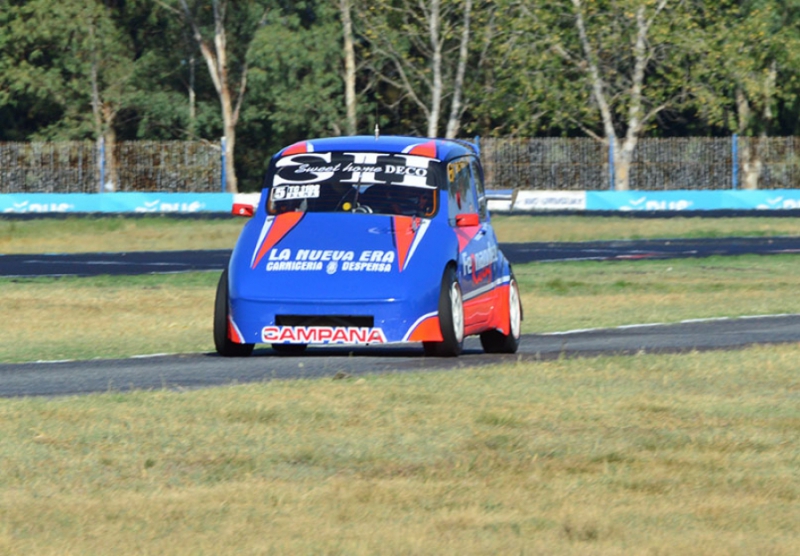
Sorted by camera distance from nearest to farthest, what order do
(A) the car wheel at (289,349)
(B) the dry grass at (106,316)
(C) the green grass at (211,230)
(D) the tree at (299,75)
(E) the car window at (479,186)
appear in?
(A) the car wheel at (289,349)
(E) the car window at (479,186)
(B) the dry grass at (106,316)
(C) the green grass at (211,230)
(D) the tree at (299,75)

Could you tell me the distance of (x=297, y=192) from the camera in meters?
12.9

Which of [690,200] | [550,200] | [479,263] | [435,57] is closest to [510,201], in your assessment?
[550,200]

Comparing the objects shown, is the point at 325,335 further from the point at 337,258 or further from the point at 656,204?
the point at 656,204

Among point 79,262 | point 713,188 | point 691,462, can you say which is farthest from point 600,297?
point 713,188

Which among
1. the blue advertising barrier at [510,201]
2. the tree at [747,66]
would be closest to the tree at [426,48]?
the blue advertising barrier at [510,201]

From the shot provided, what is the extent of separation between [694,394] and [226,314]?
153 inches

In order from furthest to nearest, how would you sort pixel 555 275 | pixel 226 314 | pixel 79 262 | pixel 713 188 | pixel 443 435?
pixel 713 188 < pixel 79 262 < pixel 555 275 < pixel 226 314 < pixel 443 435

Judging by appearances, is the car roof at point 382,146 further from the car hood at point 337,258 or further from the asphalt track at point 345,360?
the asphalt track at point 345,360

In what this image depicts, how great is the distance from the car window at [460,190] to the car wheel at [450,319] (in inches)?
27.5

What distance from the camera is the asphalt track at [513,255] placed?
1064 inches

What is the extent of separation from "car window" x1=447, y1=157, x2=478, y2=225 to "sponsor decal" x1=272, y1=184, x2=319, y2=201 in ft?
3.64

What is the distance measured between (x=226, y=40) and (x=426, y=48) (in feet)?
31.3

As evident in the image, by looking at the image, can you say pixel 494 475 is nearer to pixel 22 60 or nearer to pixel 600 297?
pixel 600 297

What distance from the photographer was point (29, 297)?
20.7 meters
